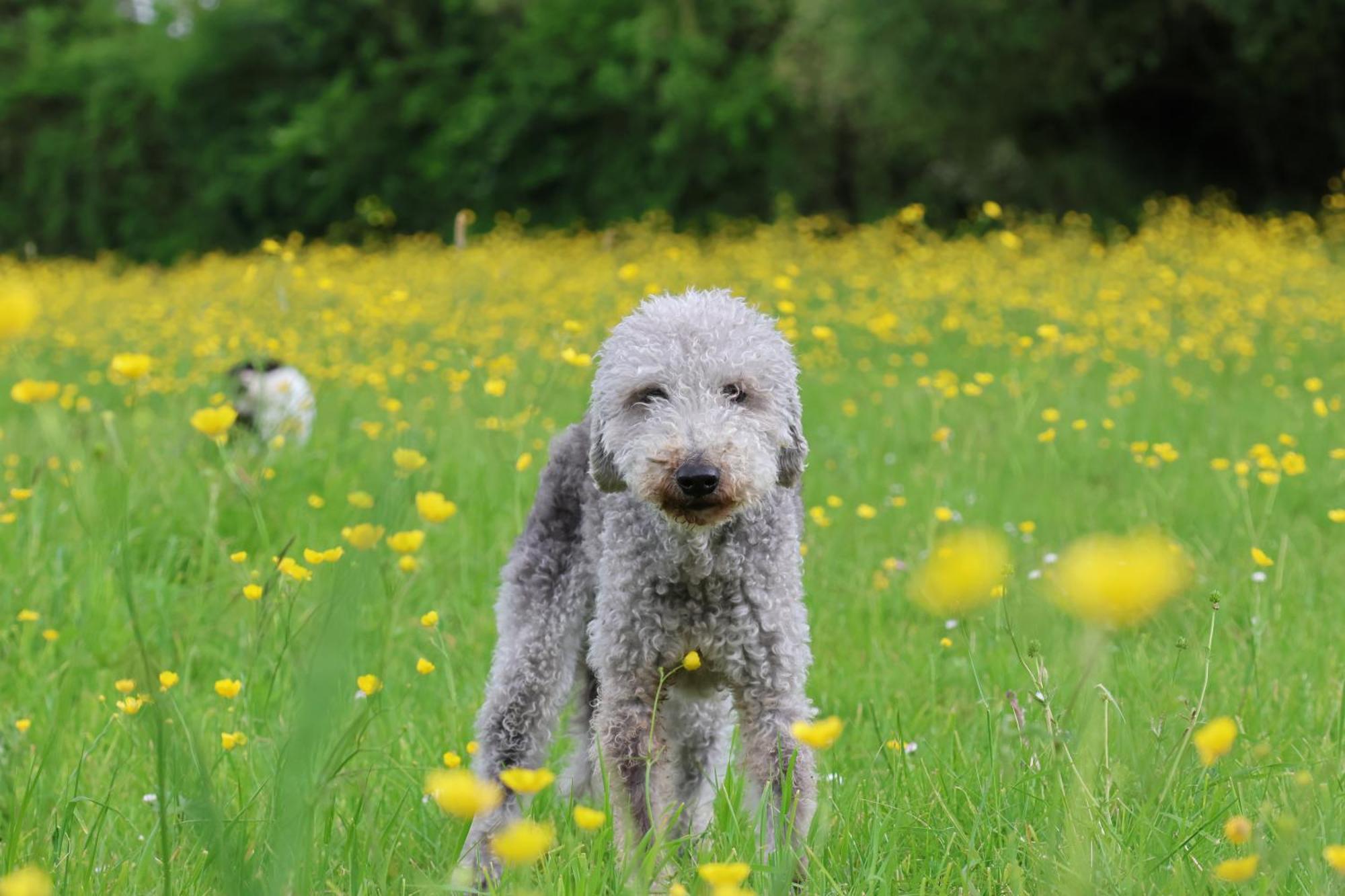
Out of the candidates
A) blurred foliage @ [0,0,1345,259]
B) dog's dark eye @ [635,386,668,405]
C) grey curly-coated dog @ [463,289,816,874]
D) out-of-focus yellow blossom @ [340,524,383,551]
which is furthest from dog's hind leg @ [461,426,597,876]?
blurred foliage @ [0,0,1345,259]

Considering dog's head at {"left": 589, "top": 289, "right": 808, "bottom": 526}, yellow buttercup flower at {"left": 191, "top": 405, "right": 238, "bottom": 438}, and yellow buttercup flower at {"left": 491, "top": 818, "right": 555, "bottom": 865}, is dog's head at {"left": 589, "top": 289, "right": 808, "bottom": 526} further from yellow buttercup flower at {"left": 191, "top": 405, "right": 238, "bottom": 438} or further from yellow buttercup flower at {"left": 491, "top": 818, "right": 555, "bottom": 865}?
yellow buttercup flower at {"left": 491, "top": 818, "right": 555, "bottom": 865}

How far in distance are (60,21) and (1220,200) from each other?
25269 millimetres

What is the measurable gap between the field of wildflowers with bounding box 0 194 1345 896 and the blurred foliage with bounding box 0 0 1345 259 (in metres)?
5.95

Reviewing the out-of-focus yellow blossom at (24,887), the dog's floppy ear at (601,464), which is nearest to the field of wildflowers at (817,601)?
the out-of-focus yellow blossom at (24,887)

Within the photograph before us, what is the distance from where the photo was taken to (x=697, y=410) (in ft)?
7.79

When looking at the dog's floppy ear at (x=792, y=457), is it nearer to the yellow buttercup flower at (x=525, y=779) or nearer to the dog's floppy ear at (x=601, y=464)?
the dog's floppy ear at (x=601, y=464)

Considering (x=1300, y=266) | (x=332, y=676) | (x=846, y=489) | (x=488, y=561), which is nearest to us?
(x=332, y=676)

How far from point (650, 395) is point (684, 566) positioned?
1.17 ft

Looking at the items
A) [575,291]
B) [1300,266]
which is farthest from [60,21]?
[1300,266]

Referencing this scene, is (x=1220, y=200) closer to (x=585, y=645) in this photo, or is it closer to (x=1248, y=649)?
(x=1248, y=649)

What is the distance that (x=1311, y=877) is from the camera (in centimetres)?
183

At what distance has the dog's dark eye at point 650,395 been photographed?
244 centimetres

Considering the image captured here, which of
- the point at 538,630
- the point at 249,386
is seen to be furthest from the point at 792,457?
the point at 249,386

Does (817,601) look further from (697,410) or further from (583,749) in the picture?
(697,410)
